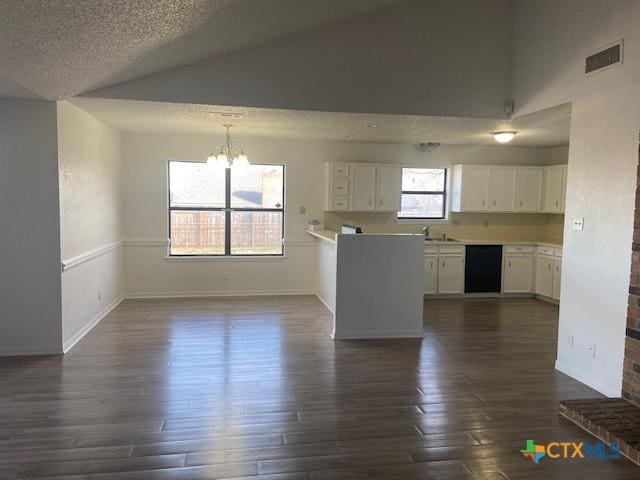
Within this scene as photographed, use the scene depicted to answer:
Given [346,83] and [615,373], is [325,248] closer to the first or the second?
[346,83]

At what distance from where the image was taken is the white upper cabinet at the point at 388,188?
281 inches

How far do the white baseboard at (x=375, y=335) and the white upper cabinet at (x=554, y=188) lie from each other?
3.67 metres

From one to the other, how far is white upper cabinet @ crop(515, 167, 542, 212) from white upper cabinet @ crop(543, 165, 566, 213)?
0.31 ft

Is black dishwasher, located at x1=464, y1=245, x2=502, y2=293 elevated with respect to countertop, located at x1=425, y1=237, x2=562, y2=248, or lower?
lower

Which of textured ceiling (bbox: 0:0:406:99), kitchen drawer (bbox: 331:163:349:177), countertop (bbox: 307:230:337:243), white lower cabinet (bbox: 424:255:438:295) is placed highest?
textured ceiling (bbox: 0:0:406:99)

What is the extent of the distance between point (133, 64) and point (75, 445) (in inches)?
114

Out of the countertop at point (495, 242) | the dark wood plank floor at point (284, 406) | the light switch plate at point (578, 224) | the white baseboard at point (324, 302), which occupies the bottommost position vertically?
the dark wood plank floor at point (284, 406)

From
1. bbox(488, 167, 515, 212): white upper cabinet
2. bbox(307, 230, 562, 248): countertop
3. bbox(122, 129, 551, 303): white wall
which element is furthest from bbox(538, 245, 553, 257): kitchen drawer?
bbox(122, 129, 551, 303): white wall

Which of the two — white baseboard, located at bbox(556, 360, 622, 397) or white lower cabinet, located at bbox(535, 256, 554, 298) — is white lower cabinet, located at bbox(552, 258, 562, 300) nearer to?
white lower cabinet, located at bbox(535, 256, 554, 298)

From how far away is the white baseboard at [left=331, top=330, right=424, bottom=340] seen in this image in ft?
16.6

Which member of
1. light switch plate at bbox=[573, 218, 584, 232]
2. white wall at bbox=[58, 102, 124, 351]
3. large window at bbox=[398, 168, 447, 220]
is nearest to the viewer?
light switch plate at bbox=[573, 218, 584, 232]

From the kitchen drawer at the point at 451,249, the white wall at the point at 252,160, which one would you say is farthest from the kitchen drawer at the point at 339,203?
the kitchen drawer at the point at 451,249

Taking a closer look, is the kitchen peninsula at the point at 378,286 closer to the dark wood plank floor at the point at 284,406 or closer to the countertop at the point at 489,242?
the dark wood plank floor at the point at 284,406

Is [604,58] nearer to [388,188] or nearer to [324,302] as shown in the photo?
[388,188]
